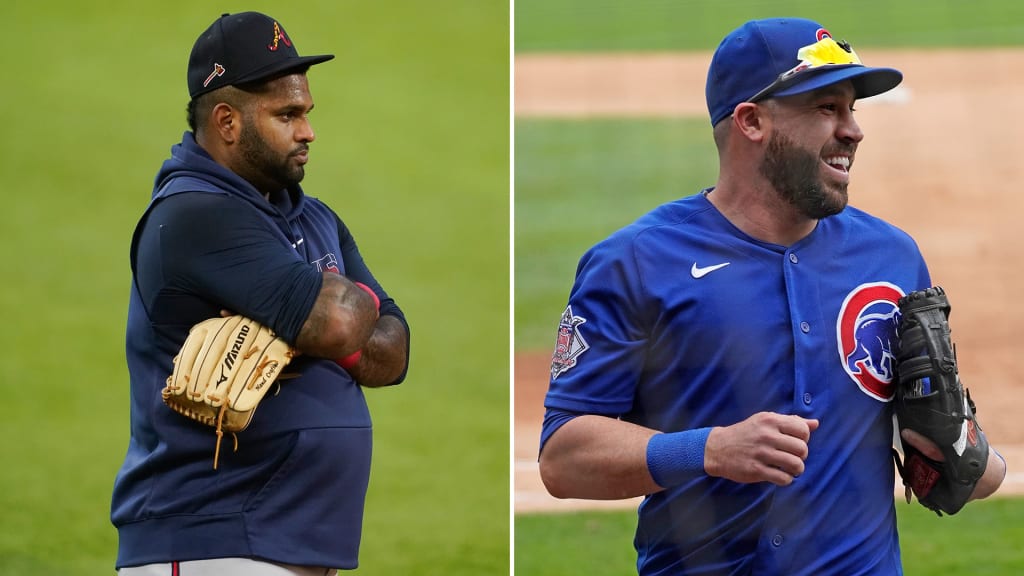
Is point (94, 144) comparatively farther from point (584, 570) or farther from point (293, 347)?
point (293, 347)

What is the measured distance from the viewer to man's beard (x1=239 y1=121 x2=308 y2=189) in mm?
2621

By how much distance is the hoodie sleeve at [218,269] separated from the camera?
7.98 feet

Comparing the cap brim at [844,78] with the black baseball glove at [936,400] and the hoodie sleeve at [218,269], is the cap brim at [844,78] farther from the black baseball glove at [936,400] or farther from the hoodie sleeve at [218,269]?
→ the hoodie sleeve at [218,269]

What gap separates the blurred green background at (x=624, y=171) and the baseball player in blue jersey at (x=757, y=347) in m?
2.72

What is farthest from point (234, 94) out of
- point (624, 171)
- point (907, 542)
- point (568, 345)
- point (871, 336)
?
point (624, 171)

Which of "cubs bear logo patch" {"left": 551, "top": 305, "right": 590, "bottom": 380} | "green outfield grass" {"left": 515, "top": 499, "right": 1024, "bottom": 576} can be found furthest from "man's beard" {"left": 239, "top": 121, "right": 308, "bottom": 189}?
"green outfield grass" {"left": 515, "top": 499, "right": 1024, "bottom": 576}

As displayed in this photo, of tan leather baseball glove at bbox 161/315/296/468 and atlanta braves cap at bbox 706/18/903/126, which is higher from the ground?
atlanta braves cap at bbox 706/18/903/126

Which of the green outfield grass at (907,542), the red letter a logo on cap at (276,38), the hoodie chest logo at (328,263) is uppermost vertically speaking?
the red letter a logo on cap at (276,38)

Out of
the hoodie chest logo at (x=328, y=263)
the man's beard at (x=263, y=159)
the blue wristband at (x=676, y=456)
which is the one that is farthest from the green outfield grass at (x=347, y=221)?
the blue wristband at (x=676, y=456)

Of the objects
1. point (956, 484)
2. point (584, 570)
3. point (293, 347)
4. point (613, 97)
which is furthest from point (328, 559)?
point (613, 97)

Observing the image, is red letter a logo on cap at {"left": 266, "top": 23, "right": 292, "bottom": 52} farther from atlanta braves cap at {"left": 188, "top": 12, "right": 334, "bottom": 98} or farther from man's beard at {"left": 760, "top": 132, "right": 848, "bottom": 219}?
man's beard at {"left": 760, "top": 132, "right": 848, "bottom": 219}

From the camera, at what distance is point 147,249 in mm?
2486

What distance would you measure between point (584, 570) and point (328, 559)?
8.43ft

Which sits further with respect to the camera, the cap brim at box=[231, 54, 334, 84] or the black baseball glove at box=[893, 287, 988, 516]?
the cap brim at box=[231, 54, 334, 84]
